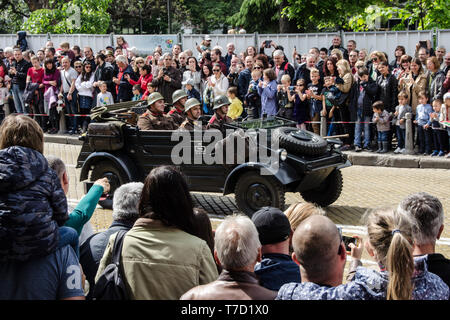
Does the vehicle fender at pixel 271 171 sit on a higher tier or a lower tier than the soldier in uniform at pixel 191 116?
lower

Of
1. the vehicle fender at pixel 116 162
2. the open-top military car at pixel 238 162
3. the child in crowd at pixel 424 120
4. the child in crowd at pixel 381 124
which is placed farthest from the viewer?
the child in crowd at pixel 381 124

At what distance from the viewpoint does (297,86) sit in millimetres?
13836

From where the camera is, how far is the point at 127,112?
414 inches

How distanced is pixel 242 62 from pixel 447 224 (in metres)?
8.48

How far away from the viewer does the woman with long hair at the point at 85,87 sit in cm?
1661

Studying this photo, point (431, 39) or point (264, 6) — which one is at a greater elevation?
point (264, 6)

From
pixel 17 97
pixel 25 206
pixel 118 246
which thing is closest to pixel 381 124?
pixel 118 246

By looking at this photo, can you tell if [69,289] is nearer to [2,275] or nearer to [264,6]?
[2,275]

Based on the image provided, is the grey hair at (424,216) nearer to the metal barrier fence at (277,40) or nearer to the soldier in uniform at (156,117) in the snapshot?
the soldier in uniform at (156,117)

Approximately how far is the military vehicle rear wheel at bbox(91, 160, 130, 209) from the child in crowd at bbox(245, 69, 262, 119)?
5.01 metres

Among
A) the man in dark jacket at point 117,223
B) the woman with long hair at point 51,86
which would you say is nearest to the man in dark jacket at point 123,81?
the woman with long hair at point 51,86

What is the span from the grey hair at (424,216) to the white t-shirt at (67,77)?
47.2 ft
